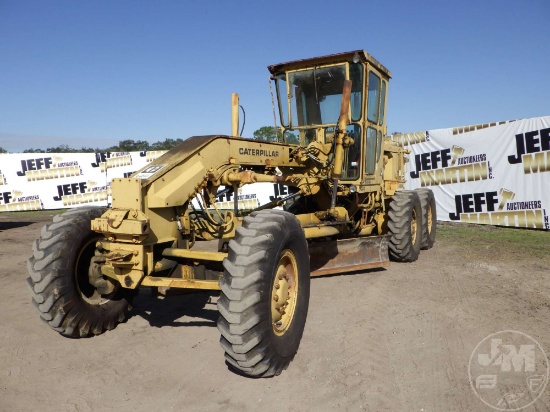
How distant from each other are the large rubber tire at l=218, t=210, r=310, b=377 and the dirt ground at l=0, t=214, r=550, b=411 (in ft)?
0.86

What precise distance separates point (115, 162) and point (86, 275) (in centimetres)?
1627

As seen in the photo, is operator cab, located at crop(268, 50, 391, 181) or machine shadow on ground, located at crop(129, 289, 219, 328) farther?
operator cab, located at crop(268, 50, 391, 181)

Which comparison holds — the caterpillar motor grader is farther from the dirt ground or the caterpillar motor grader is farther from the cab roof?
the dirt ground

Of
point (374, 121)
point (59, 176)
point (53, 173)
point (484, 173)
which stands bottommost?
point (484, 173)

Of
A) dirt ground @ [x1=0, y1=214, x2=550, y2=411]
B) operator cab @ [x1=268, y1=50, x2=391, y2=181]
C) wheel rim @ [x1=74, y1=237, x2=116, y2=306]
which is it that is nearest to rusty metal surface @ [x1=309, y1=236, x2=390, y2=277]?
dirt ground @ [x1=0, y1=214, x2=550, y2=411]

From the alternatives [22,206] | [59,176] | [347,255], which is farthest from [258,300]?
[22,206]

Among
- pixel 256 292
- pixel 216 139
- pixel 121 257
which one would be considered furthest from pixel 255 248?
pixel 216 139

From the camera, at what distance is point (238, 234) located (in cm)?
344

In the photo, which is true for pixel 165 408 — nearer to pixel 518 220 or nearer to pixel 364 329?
pixel 364 329

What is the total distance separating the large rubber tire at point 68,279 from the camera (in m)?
3.83

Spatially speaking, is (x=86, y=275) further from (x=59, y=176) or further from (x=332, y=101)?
(x=59, y=176)

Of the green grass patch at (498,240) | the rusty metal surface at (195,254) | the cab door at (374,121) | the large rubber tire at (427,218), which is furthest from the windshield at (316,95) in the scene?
the green grass patch at (498,240)

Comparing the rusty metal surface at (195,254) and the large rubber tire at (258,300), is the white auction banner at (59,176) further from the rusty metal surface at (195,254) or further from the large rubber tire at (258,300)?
the large rubber tire at (258,300)

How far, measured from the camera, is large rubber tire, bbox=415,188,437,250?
859cm
